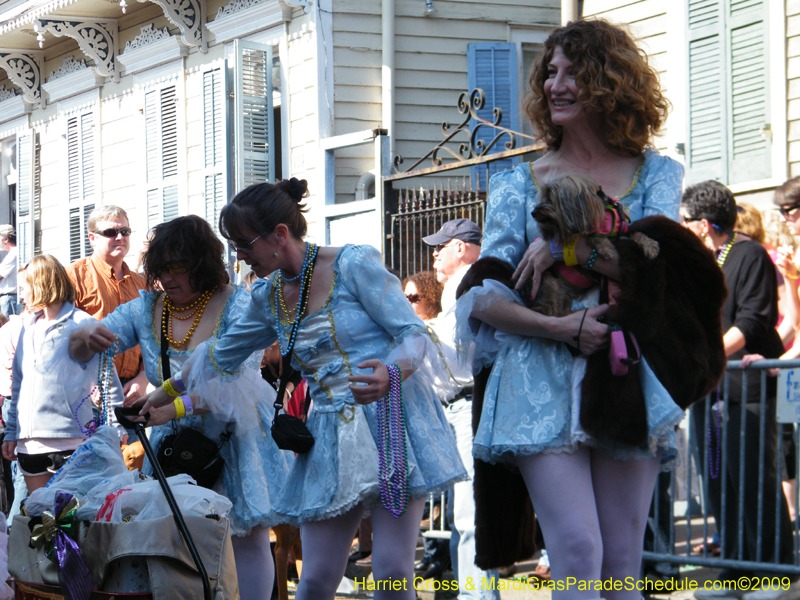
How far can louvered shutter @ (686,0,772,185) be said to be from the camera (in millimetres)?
8852

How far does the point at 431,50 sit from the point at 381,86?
83 cm

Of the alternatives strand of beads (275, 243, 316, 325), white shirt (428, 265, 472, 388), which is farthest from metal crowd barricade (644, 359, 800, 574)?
strand of beads (275, 243, 316, 325)

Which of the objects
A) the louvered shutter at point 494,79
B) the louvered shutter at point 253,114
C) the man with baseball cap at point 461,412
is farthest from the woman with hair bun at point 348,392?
the louvered shutter at point 494,79

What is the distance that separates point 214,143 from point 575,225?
10.9 metres

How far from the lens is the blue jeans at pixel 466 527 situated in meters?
5.13

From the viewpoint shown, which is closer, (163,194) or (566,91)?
(566,91)

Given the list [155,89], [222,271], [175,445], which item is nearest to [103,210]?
[222,271]

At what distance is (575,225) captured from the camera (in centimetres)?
272

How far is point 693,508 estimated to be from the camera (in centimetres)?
582

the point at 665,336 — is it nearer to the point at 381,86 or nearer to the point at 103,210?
the point at 103,210

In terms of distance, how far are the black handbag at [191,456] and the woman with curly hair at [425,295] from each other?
10.3 feet

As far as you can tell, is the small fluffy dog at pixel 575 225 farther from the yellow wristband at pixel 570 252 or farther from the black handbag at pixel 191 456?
the black handbag at pixel 191 456

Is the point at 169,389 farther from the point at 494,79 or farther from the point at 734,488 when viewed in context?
the point at 494,79

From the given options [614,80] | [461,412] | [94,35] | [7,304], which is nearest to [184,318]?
[461,412]
